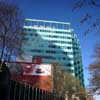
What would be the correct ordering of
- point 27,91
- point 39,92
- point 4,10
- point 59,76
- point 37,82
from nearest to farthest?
point 4,10
point 27,91
point 39,92
point 37,82
point 59,76

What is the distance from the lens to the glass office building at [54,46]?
125375mm

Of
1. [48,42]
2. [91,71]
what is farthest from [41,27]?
[91,71]

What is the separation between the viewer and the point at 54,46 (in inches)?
5098

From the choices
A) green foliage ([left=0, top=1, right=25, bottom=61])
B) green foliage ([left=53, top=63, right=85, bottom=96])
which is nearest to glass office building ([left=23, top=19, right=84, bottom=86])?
green foliage ([left=53, top=63, right=85, bottom=96])

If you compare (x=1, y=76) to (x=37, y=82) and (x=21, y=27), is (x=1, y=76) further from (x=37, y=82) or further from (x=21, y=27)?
(x=37, y=82)

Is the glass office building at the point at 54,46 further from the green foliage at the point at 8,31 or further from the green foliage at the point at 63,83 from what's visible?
the green foliage at the point at 8,31

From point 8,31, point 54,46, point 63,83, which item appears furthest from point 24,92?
point 54,46

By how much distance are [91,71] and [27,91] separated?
1163cm

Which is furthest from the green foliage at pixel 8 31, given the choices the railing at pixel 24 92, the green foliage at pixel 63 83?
the green foliage at pixel 63 83

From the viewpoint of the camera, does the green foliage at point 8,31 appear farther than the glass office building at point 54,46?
No

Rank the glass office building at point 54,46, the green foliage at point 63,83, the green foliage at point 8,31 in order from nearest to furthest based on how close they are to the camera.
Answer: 1. the green foliage at point 8,31
2. the green foliage at point 63,83
3. the glass office building at point 54,46

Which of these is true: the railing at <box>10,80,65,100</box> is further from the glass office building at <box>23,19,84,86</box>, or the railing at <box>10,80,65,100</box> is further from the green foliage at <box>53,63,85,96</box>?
the glass office building at <box>23,19,84,86</box>

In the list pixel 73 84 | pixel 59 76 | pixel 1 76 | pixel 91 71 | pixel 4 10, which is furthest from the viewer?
pixel 73 84

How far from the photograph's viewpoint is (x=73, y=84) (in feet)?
188
